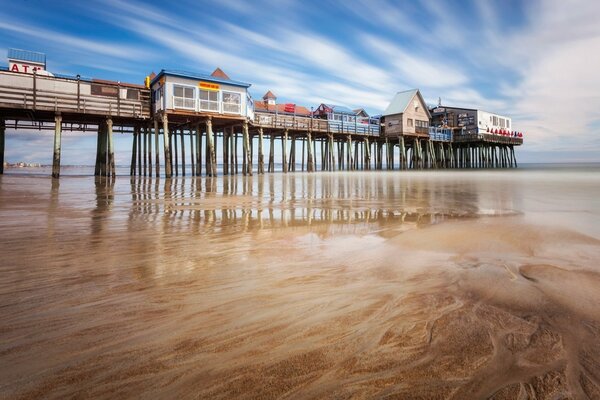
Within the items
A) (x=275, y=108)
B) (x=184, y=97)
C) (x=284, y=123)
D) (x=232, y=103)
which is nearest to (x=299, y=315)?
(x=184, y=97)

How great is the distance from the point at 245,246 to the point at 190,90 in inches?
872

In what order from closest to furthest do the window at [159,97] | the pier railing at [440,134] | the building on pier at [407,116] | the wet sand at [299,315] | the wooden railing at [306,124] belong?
1. the wet sand at [299,315]
2. the window at [159,97]
3. the wooden railing at [306,124]
4. the building on pier at [407,116]
5. the pier railing at [440,134]

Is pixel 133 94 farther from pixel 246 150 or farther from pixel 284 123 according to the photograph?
pixel 284 123

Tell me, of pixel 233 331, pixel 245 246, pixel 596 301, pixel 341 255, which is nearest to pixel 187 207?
pixel 245 246

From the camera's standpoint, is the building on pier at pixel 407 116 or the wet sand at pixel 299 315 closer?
the wet sand at pixel 299 315

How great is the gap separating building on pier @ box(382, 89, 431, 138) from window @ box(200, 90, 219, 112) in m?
27.9

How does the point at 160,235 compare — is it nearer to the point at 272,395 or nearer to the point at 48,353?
the point at 48,353

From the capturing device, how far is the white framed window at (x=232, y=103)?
2469cm

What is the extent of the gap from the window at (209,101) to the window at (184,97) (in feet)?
2.01

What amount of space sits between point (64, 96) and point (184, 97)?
7.33 meters

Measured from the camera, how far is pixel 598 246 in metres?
3.88

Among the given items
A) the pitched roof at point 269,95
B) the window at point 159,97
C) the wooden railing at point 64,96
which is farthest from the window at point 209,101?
the pitched roof at point 269,95

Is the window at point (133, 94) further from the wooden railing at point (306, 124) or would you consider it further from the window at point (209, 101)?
the wooden railing at point (306, 124)

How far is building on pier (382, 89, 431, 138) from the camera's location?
4445 centimetres
